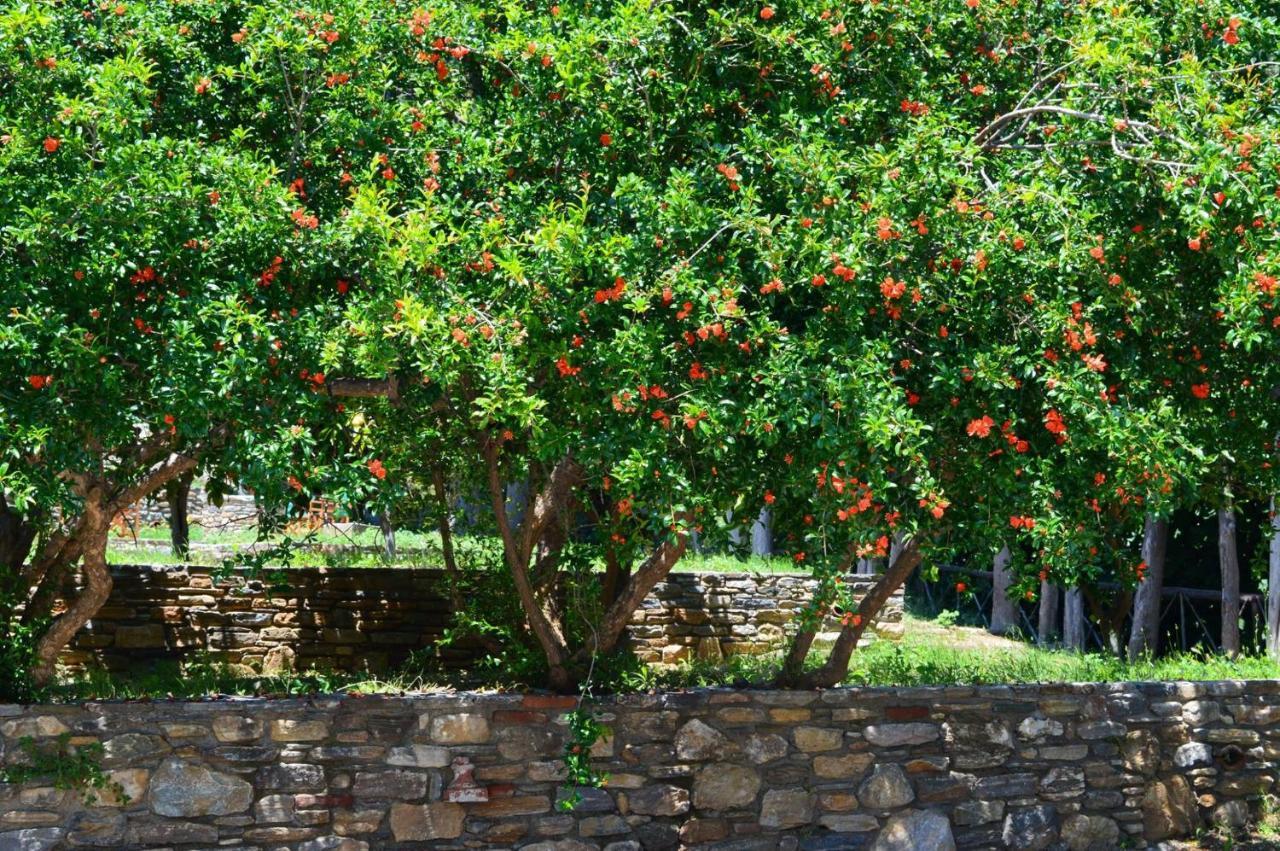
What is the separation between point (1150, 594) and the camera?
47.0ft

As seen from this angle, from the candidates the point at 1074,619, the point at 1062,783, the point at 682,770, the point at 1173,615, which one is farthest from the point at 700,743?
the point at 1173,615

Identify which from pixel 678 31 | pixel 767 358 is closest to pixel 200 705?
pixel 767 358

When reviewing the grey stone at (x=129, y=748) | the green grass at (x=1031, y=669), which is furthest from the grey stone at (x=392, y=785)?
the green grass at (x=1031, y=669)

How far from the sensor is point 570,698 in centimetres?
771

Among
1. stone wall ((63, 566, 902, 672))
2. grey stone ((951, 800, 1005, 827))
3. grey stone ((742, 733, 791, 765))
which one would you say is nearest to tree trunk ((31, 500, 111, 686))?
stone wall ((63, 566, 902, 672))

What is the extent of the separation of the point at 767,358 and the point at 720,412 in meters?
0.36

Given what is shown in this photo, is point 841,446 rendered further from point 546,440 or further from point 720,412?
point 546,440

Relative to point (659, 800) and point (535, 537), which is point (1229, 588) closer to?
point (659, 800)

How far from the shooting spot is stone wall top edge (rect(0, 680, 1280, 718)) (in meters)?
7.23

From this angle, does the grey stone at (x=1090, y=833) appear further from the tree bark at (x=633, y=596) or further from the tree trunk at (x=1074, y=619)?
the tree trunk at (x=1074, y=619)

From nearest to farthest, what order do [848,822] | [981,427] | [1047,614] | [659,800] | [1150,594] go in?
[981,427]
[659,800]
[848,822]
[1150,594]
[1047,614]

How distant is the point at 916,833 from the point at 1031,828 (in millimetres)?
870

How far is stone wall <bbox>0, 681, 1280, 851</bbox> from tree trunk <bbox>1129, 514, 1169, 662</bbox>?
15.9 feet

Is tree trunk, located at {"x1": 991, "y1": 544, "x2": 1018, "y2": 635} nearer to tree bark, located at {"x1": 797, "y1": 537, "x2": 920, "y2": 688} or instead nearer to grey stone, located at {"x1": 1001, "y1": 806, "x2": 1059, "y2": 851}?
grey stone, located at {"x1": 1001, "y1": 806, "x2": 1059, "y2": 851}
